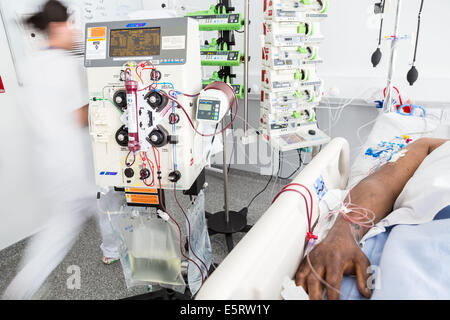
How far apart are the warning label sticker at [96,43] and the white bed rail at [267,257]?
3.08 feet

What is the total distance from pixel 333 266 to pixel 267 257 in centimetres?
17

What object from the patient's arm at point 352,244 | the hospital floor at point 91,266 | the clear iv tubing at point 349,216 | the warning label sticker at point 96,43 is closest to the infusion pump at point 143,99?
the warning label sticker at point 96,43

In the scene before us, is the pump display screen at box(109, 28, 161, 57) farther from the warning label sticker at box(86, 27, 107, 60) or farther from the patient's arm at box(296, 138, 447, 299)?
the patient's arm at box(296, 138, 447, 299)

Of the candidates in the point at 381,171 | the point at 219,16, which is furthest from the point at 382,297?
the point at 219,16

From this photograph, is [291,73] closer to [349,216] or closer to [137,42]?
[137,42]

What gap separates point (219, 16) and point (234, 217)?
1415 millimetres

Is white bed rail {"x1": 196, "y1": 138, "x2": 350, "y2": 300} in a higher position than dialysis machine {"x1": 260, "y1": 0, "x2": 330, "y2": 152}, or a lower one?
lower

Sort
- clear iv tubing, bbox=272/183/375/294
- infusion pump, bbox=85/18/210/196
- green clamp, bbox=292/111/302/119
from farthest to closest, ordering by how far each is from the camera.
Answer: green clamp, bbox=292/111/302/119 → infusion pump, bbox=85/18/210/196 → clear iv tubing, bbox=272/183/375/294

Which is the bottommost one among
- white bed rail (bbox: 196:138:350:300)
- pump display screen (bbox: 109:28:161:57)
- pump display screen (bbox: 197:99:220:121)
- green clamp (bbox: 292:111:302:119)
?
white bed rail (bbox: 196:138:350:300)

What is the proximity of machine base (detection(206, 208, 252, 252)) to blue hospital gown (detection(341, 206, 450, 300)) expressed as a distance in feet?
4.13

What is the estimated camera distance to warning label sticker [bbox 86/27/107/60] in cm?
125

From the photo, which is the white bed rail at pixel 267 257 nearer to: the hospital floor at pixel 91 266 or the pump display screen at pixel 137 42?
the pump display screen at pixel 137 42

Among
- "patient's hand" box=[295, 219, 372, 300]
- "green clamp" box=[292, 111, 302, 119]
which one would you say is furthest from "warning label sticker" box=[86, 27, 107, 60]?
"green clamp" box=[292, 111, 302, 119]
